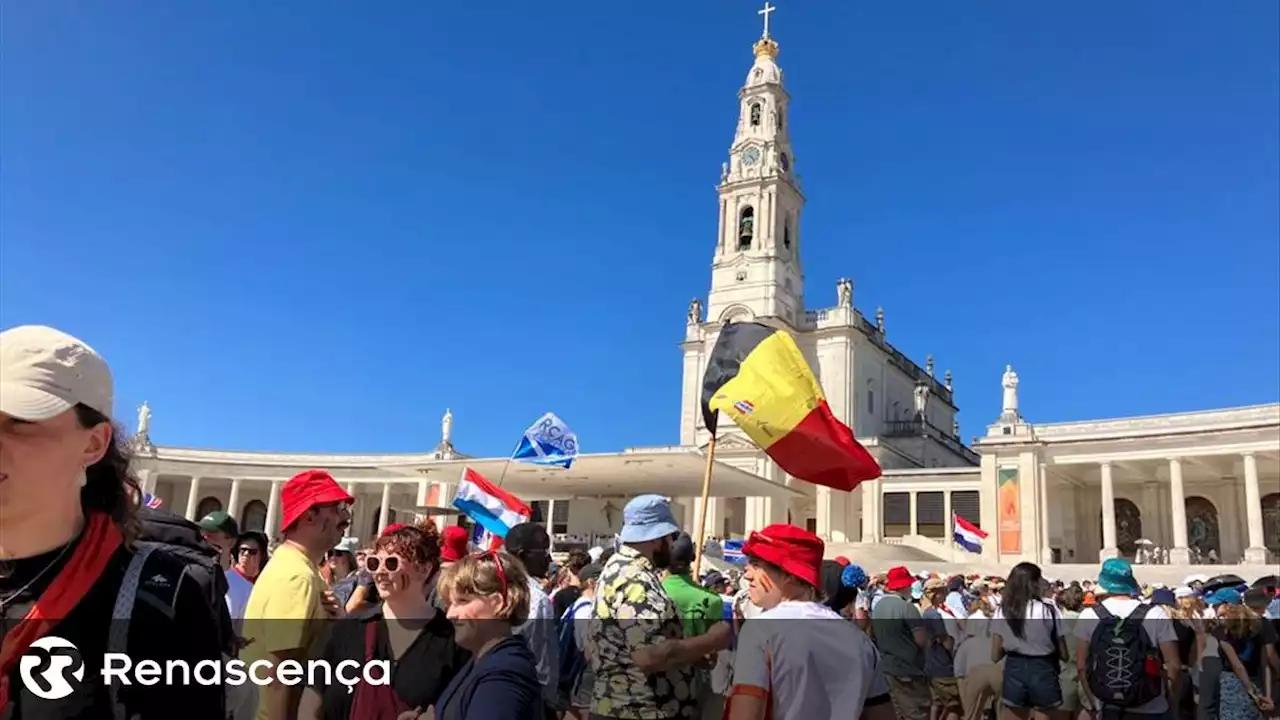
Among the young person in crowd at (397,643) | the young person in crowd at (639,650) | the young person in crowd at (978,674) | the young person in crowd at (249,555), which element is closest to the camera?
the young person in crowd at (397,643)

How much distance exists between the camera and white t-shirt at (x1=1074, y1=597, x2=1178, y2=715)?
21.0ft

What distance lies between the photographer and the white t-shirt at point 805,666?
351 cm

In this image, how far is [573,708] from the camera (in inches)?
240

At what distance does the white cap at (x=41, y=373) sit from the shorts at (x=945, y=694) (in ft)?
29.7

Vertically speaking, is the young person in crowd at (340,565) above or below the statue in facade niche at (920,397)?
below

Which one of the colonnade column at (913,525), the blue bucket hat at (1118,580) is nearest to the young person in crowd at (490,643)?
the blue bucket hat at (1118,580)

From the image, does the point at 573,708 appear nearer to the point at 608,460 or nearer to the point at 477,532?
the point at 477,532

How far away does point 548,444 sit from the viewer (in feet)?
62.7

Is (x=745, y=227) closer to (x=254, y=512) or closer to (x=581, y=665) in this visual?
(x=254, y=512)

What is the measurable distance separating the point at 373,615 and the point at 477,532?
1501 cm

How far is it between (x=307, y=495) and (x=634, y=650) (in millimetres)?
1824

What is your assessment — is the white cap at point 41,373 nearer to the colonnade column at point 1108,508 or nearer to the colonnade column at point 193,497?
the colonnade column at point 1108,508

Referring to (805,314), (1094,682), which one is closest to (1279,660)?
(1094,682)

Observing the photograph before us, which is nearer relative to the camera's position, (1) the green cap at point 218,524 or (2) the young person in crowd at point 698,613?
(2) the young person in crowd at point 698,613
